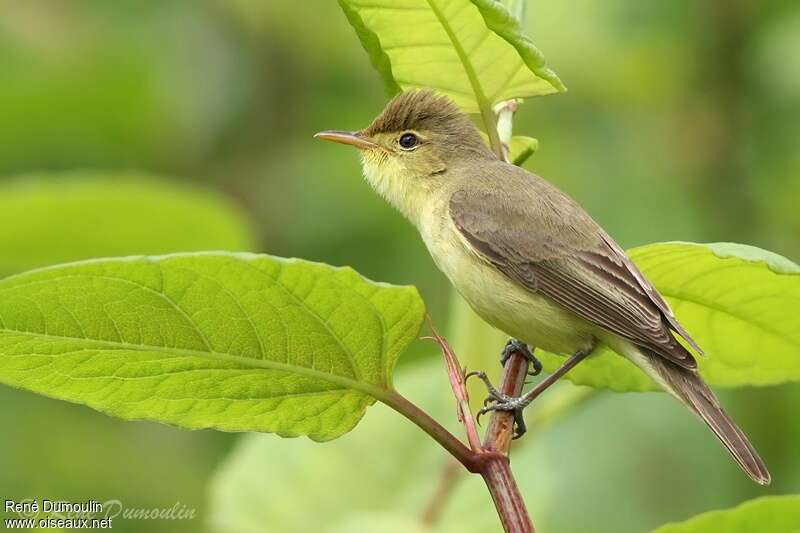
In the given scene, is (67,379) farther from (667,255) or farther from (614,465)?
(614,465)

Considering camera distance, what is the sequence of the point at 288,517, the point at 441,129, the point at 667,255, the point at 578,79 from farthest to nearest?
the point at 578,79 → the point at 441,129 → the point at 288,517 → the point at 667,255

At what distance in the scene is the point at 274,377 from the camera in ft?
6.64

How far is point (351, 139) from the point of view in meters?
3.67

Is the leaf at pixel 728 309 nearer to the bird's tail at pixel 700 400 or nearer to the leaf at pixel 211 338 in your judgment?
the bird's tail at pixel 700 400

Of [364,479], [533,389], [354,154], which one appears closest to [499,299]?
Result: [533,389]

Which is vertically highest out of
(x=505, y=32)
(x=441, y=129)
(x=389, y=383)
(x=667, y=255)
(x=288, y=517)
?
(x=505, y=32)

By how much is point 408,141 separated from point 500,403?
1762 millimetres

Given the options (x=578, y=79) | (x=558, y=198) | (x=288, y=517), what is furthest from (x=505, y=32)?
(x=578, y=79)

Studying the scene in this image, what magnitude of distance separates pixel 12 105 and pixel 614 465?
2.72 meters

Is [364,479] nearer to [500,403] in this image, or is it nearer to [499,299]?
[499,299]

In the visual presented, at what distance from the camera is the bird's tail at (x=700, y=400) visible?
99.6 inches

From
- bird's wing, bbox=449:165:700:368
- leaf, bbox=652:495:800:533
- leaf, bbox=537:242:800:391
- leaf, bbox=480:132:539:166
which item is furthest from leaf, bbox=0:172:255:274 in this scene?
leaf, bbox=652:495:800:533


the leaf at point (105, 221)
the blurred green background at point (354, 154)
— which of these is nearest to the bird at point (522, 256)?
the leaf at point (105, 221)

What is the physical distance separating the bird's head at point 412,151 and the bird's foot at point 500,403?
3.29 ft
